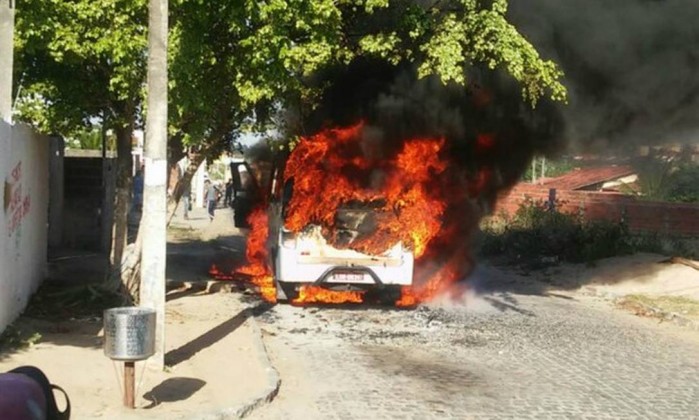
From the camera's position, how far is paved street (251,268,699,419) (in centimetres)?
685

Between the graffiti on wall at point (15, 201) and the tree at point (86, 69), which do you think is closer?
the graffiti on wall at point (15, 201)

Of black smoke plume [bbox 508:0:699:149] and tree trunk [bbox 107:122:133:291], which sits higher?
black smoke plume [bbox 508:0:699:149]

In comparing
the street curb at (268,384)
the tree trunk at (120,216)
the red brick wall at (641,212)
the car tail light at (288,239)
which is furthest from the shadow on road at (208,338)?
the red brick wall at (641,212)

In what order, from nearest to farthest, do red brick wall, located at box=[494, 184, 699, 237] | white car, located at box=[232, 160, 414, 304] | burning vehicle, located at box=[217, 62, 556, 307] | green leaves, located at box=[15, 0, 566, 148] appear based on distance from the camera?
green leaves, located at box=[15, 0, 566, 148], white car, located at box=[232, 160, 414, 304], burning vehicle, located at box=[217, 62, 556, 307], red brick wall, located at box=[494, 184, 699, 237]

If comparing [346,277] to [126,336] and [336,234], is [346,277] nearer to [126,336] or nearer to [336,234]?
[336,234]

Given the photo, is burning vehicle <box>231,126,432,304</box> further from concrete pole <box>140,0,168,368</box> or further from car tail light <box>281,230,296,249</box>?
concrete pole <box>140,0,168,368</box>

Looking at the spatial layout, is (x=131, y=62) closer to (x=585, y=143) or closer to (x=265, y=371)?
(x=265, y=371)

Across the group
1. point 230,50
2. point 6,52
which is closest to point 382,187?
point 230,50

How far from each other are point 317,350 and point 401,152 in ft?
16.5

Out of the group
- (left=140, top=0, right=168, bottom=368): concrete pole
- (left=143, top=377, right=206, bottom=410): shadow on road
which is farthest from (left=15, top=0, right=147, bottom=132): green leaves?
(left=143, top=377, right=206, bottom=410): shadow on road

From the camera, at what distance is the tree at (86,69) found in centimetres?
859

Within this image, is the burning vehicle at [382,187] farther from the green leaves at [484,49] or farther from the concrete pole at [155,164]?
the concrete pole at [155,164]

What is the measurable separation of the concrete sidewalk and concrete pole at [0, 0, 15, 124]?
2.44 m

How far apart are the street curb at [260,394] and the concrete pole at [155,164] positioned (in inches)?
46.6
